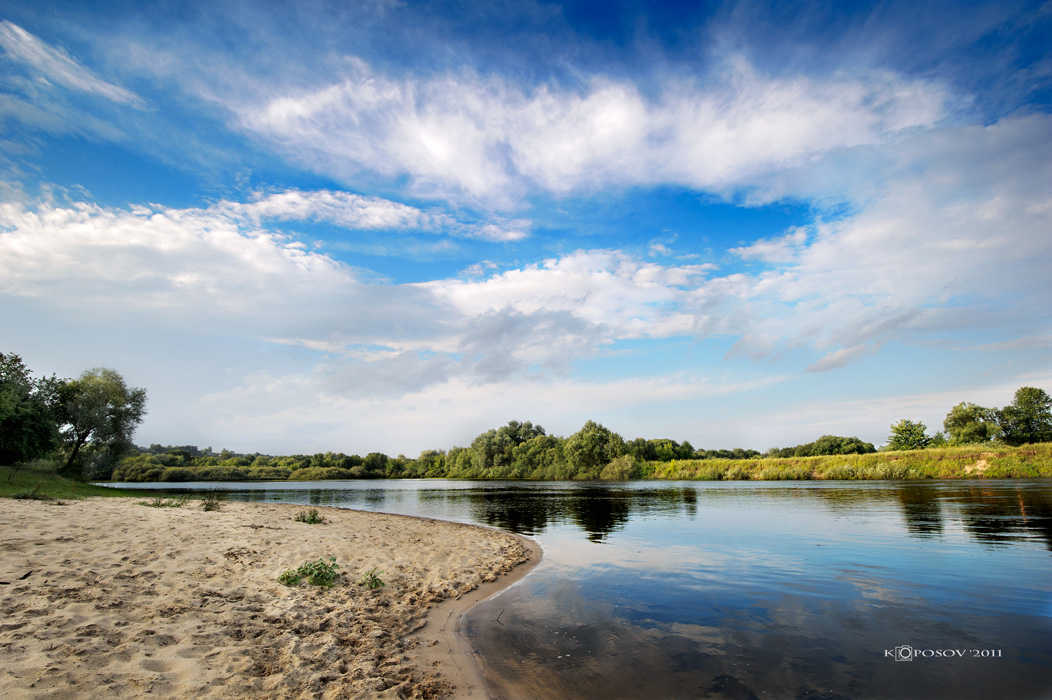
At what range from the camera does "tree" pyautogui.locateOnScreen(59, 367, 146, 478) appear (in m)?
49.6

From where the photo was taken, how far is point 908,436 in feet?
342

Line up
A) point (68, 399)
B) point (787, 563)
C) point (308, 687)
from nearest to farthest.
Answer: point (308, 687), point (787, 563), point (68, 399)

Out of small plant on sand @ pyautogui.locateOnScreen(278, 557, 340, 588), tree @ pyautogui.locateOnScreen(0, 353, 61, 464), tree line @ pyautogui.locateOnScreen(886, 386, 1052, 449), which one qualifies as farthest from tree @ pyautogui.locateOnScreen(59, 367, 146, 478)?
tree line @ pyautogui.locateOnScreen(886, 386, 1052, 449)

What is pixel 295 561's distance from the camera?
12.8m

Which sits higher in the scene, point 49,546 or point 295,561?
point 49,546

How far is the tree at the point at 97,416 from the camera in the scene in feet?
163

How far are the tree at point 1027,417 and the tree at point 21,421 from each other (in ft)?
435

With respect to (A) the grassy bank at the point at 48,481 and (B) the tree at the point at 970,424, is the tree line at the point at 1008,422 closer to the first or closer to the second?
(B) the tree at the point at 970,424

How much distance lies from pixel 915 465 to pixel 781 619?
73.4 metres

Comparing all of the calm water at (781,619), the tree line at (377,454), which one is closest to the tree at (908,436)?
the tree line at (377,454)

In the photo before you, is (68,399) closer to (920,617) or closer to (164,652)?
(164,652)

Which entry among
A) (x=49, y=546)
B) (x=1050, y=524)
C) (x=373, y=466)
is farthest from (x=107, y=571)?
(x=373, y=466)

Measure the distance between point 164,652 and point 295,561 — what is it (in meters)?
6.66

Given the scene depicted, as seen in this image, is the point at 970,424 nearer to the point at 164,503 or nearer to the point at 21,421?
the point at 164,503
